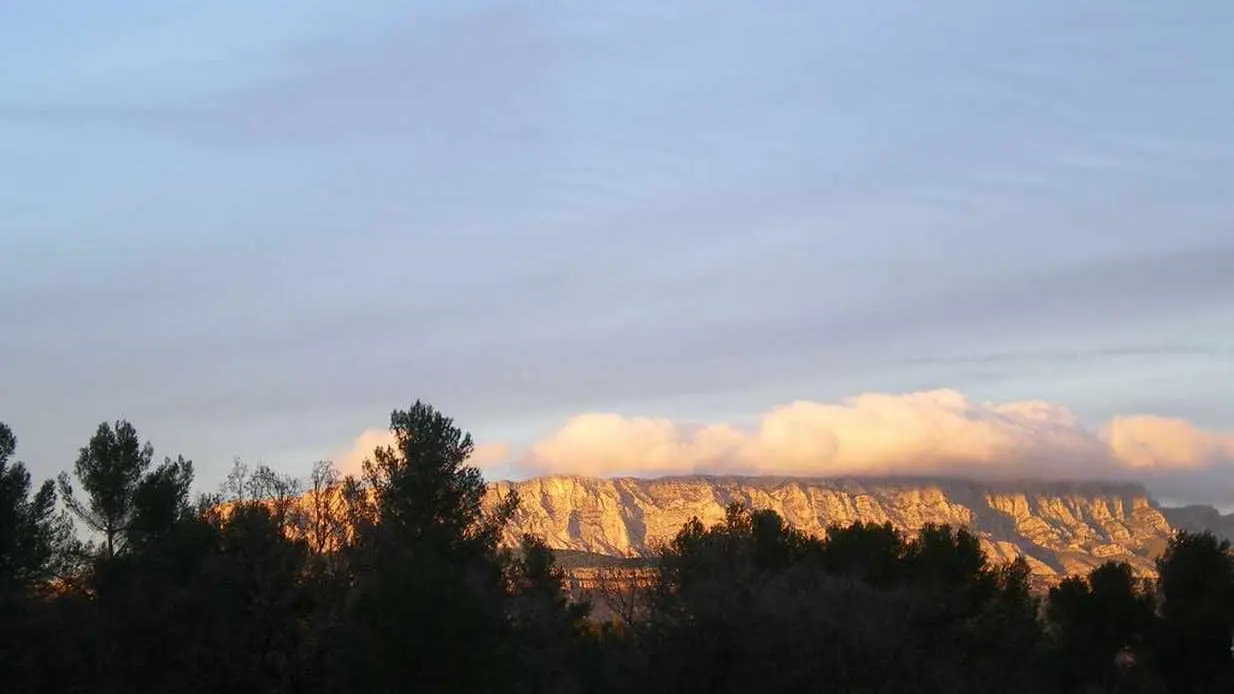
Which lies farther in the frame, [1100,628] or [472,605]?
[1100,628]

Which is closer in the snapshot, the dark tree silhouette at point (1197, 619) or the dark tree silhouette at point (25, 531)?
the dark tree silhouette at point (25, 531)

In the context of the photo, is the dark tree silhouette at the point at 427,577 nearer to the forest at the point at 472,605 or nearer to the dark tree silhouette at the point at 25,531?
the forest at the point at 472,605

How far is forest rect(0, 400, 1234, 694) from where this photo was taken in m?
46.2

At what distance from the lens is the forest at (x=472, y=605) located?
46.2 meters

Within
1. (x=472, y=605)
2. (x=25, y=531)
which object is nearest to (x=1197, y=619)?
(x=472, y=605)

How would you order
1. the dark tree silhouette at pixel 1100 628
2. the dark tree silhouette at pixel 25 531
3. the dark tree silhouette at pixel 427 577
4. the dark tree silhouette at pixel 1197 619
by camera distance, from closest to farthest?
the dark tree silhouette at pixel 427 577
the dark tree silhouette at pixel 25 531
the dark tree silhouette at pixel 1197 619
the dark tree silhouette at pixel 1100 628

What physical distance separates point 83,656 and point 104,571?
6.85m

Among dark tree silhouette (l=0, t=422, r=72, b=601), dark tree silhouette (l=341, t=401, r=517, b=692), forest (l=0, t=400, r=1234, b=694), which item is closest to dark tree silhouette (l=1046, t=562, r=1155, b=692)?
forest (l=0, t=400, r=1234, b=694)

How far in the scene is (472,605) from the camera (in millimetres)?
42906

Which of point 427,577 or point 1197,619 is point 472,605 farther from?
point 1197,619

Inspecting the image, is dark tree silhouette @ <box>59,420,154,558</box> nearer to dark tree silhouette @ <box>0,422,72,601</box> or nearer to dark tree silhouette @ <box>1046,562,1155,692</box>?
dark tree silhouette @ <box>0,422,72,601</box>

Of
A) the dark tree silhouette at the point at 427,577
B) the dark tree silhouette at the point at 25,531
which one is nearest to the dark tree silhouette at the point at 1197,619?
the dark tree silhouette at the point at 427,577

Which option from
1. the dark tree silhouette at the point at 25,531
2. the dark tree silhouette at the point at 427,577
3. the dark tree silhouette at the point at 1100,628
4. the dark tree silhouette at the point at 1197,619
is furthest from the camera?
the dark tree silhouette at the point at 1100,628

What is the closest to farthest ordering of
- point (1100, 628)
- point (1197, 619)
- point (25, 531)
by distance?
point (25, 531) < point (1197, 619) < point (1100, 628)
